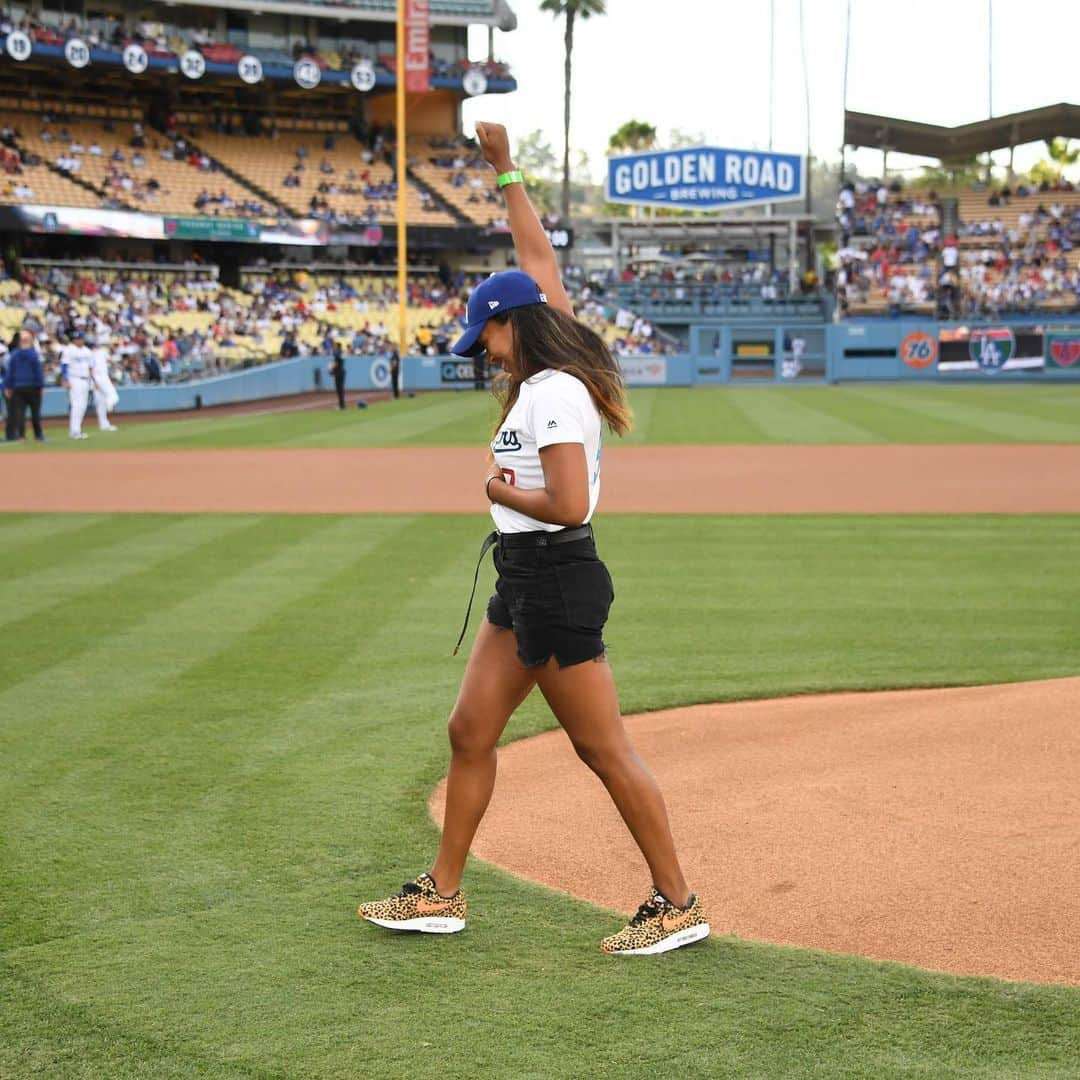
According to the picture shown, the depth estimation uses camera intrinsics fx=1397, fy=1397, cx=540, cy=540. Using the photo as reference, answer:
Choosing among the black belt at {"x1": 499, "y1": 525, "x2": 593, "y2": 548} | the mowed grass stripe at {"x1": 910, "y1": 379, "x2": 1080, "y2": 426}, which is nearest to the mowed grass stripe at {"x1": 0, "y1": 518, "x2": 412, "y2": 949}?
the black belt at {"x1": 499, "y1": 525, "x2": 593, "y2": 548}

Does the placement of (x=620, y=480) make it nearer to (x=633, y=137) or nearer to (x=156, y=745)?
(x=156, y=745)

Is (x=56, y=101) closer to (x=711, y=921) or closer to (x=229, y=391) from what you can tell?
(x=229, y=391)

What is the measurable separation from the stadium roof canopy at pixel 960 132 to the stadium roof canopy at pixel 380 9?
1641 centimetres

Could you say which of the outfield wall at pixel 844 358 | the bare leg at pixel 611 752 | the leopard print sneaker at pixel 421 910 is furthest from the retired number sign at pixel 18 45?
the bare leg at pixel 611 752

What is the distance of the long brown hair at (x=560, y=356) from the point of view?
14.4ft

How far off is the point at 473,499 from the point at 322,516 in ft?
6.77

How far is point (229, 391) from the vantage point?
38719mm

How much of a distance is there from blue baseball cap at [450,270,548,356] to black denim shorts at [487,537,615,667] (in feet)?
2.33

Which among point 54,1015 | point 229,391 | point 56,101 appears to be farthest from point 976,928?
point 56,101

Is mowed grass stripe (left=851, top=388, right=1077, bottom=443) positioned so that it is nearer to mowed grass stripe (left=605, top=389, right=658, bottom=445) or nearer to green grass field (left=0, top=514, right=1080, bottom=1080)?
mowed grass stripe (left=605, top=389, right=658, bottom=445)

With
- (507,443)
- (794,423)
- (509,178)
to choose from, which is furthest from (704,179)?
(507,443)

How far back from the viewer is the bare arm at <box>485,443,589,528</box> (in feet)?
13.9

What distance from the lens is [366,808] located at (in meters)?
5.98

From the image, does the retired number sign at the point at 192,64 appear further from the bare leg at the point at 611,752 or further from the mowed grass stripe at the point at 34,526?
the bare leg at the point at 611,752
